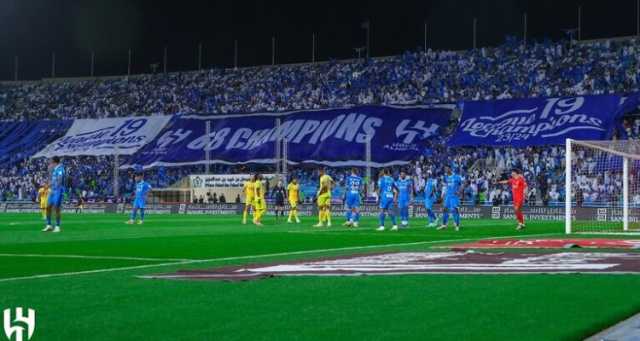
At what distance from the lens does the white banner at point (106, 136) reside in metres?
68.8

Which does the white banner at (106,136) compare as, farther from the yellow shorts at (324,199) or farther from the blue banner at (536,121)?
the yellow shorts at (324,199)

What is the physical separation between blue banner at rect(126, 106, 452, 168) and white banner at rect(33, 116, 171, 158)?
1174 mm

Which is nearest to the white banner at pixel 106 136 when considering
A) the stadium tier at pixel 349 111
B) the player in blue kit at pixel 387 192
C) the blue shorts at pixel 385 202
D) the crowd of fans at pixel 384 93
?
the stadium tier at pixel 349 111

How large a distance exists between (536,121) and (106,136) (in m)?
32.6

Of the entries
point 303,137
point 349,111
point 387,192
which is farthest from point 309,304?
point 349,111

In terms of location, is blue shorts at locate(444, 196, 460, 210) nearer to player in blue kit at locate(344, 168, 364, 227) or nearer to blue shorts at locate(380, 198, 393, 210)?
blue shorts at locate(380, 198, 393, 210)

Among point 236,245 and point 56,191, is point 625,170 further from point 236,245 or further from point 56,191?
point 56,191

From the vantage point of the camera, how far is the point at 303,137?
62406 millimetres

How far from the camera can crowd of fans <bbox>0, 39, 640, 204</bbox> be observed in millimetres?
52250

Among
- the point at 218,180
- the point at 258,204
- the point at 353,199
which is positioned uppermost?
the point at 218,180

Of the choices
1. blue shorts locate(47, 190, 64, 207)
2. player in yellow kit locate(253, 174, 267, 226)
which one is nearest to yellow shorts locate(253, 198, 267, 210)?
player in yellow kit locate(253, 174, 267, 226)

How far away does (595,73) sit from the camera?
56.1 m

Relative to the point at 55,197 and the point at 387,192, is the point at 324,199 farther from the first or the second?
the point at 55,197

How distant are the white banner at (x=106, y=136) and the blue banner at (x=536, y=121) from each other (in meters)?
24.4
